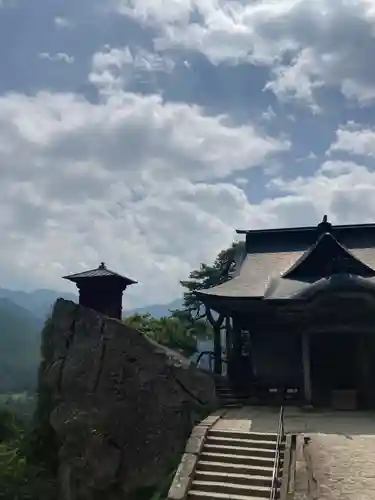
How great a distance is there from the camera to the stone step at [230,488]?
12812 mm

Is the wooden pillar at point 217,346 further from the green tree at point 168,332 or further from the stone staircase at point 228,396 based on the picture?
the green tree at point 168,332

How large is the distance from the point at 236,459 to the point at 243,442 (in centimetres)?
76

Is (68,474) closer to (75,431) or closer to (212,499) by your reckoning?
(75,431)

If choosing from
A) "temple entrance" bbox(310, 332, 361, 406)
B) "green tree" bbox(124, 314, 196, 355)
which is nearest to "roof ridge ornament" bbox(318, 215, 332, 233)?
"temple entrance" bbox(310, 332, 361, 406)

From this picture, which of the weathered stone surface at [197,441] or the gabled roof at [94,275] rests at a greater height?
the gabled roof at [94,275]

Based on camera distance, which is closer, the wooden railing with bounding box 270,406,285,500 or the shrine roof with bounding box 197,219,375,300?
the wooden railing with bounding box 270,406,285,500

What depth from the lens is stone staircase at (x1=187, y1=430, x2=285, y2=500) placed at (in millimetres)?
12922

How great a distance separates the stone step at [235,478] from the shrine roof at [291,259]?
7.89 meters

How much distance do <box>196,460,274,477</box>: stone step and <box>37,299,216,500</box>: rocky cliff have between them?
2.04 m

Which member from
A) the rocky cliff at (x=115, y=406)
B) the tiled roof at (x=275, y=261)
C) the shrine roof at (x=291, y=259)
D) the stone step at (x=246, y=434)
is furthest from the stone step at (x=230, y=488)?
the tiled roof at (x=275, y=261)

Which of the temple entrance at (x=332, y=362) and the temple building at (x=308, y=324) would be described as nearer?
the temple building at (x=308, y=324)

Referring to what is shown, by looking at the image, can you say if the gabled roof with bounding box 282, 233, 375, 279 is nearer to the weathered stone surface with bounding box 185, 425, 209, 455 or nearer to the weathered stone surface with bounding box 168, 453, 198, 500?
the weathered stone surface with bounding box 185, 425, 209, 455

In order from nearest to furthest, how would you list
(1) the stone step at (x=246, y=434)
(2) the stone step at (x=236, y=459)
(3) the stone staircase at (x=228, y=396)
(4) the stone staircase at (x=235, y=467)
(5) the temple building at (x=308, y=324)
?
(4) the stone staircase at (x=235, y=467) < (2) the stone step at (x=236, y=459) < (1) the stone step at (x=246, y=434) < (5) the temple building at (x=308, y=324) < (3) the stone staircase at (x=228, y=396)

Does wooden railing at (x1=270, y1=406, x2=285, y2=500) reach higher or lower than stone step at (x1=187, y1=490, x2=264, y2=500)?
higher
